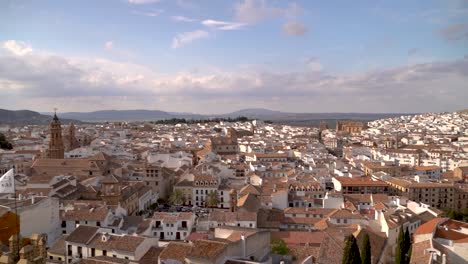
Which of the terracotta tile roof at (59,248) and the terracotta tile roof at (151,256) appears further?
the terracotta tile roof at (59,248)

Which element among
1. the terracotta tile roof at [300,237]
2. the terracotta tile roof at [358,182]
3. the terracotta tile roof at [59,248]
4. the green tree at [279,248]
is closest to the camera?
the terracotta tile roof at [59,248]

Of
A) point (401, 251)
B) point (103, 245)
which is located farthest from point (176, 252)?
point (401, 251)

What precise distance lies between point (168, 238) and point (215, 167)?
786 inches

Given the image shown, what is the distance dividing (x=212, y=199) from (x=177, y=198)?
3407 mm

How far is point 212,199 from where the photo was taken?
38.5 m

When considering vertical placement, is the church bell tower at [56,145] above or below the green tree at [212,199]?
above

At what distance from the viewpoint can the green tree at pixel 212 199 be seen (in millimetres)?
38531

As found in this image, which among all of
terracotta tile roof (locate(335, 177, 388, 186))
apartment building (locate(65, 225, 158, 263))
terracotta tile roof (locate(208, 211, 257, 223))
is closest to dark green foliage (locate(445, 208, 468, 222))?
terracotta tile roof (locate(335, 177, 388, 186))

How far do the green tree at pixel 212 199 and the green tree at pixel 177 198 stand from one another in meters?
2.41

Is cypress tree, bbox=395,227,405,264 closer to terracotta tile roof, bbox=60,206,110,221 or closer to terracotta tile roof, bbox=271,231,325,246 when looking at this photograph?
terracotta tile roof, bbox=271,231,325,246

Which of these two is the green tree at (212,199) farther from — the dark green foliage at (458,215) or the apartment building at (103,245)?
the dark green foliage at (458,215)

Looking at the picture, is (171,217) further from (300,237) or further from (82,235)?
(82,235)

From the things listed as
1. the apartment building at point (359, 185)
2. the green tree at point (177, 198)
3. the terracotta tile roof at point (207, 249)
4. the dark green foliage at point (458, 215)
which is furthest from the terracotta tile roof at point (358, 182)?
the terracotta tile roof at point (207, 249)

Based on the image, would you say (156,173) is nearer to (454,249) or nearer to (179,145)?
(454,249)
